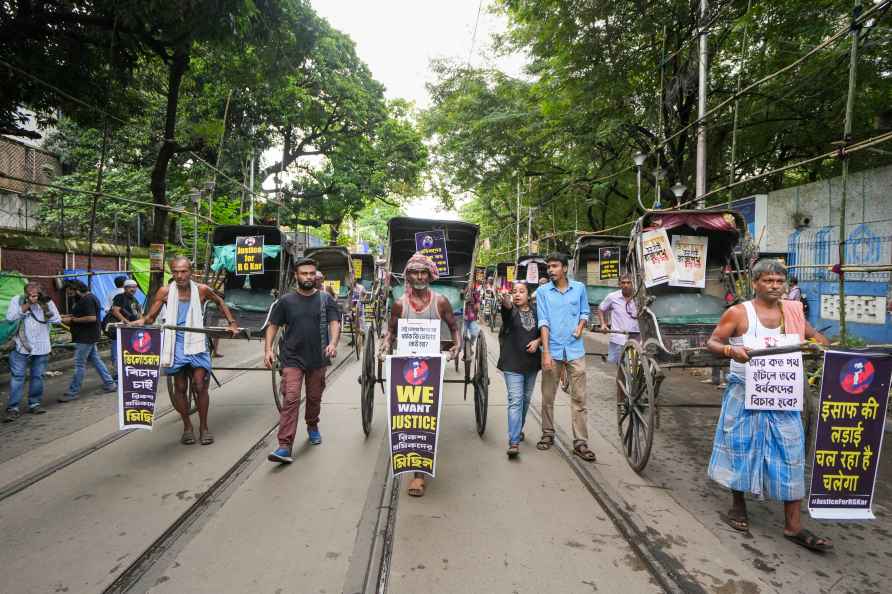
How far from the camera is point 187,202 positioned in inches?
732

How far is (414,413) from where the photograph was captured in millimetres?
3818

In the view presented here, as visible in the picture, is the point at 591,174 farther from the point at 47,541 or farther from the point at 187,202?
the point at 47,541

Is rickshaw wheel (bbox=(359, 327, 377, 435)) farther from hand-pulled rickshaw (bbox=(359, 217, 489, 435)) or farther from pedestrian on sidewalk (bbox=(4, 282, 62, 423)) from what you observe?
pedestrian on sidewalk (bbox=(4, 282, 62, 423))

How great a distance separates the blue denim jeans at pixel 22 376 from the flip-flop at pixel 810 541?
325 inches

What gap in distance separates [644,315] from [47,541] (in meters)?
5.22

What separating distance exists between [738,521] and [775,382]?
104cm

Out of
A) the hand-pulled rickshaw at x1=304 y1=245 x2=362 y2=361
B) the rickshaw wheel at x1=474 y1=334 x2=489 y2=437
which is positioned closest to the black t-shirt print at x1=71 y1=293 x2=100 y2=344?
the hand-pulled rickshaw at x1=304 y1=245 x2=362 y2=361

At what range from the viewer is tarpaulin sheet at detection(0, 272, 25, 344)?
7781 millimetres

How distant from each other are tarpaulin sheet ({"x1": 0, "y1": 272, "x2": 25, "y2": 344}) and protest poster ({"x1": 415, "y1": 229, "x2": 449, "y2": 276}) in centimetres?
636

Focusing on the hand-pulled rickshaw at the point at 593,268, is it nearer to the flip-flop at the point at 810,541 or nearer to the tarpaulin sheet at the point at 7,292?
the flip-flop at the point at 810,541

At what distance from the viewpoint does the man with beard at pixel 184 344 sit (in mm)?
5094

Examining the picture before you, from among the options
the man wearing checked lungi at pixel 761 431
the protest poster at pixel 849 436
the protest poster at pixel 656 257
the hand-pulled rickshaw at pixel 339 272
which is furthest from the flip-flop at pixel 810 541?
the hand-pulled rickshaw at pixel 339 272

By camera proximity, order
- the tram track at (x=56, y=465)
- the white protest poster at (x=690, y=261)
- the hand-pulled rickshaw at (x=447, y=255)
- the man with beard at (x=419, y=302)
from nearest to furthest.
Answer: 1. the tram track at (x=56, y=465)
2. the man with beard at (x=419, y=302)
3. the white protest poster at (x=690, y=261)
4. the hand-pulled rickshaw at (x=447, y=255)

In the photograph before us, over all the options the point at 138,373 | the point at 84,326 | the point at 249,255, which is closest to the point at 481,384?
the point at 138,373
